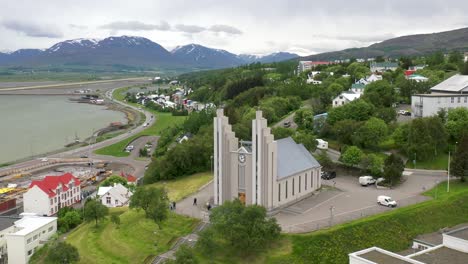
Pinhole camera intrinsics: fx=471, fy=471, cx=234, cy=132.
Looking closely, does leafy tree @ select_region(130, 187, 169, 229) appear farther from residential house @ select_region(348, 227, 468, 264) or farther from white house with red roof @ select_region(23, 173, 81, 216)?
white house with red roof @ select_region(23, 173, 81, 216)

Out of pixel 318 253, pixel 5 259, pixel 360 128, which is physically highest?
pixel 360 128

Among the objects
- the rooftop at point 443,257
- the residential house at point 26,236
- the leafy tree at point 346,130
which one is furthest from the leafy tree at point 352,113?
the residential house at point 26,236

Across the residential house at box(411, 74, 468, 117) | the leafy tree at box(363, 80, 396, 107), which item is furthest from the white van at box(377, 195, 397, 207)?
the leafy tree at box(363, 80, 396, 107)

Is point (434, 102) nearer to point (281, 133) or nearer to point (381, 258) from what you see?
point (281, 133)

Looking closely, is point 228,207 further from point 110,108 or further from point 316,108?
point 110,108

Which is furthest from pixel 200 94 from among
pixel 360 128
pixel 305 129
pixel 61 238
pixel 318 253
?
pixel 318 253

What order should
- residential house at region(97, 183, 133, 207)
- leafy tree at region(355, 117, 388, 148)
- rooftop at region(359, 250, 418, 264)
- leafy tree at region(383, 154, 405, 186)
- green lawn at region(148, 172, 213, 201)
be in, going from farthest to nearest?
residential house at region(97, 183, 133, 207) → leafy tree at region(355, 117, 388, 148) → green lawn at region(148, 172, 213, 201) → leafy tree at region(383, 154, 405, 186) → rooftop at region(359, 250, 418, 264)
